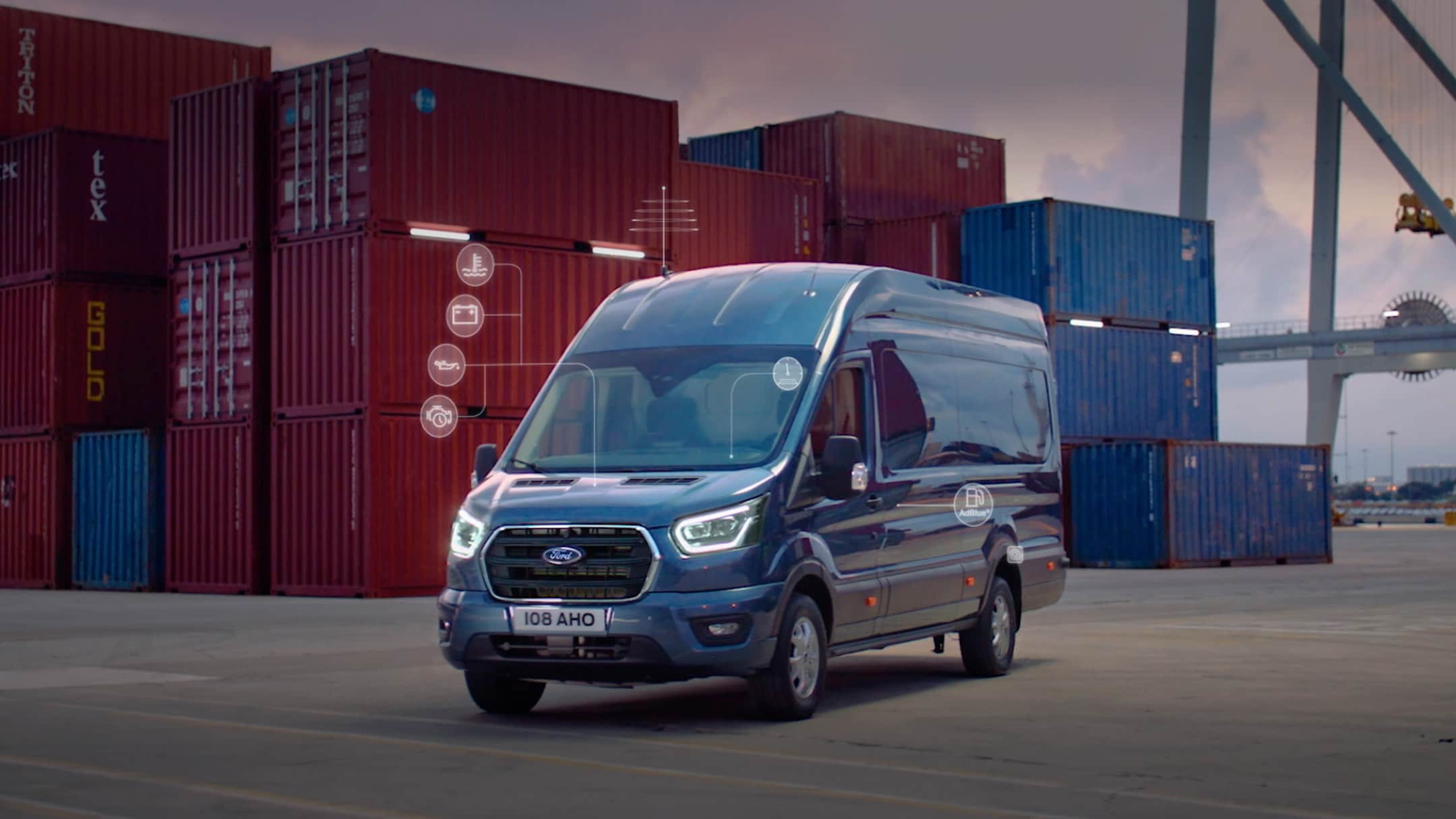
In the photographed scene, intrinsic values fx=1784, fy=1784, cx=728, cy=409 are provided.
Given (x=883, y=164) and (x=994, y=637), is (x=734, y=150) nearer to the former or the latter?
(x=883, y=164)

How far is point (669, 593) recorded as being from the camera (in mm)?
9375

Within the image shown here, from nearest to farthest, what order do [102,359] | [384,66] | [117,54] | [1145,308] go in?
1. [384,66]
2. [102,359]
3. [117,54]
4. [1145,308]

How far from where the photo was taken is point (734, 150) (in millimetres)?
38938

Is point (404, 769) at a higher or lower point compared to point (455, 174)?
lower

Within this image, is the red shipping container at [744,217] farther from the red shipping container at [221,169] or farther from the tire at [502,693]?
the tire at [502,693]

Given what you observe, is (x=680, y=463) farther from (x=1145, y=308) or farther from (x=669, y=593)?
(x=1145, y=308)

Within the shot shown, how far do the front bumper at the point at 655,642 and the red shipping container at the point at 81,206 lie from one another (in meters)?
21.2

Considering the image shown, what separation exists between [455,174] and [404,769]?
1742 cm

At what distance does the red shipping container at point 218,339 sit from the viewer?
1003 inches

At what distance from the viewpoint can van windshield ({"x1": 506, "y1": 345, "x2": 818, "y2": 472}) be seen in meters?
10.1

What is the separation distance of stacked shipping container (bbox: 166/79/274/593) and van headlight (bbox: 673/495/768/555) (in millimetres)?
17128

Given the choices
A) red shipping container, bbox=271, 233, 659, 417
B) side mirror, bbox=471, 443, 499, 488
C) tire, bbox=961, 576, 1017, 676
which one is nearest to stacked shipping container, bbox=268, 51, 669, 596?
red shipping container, bbox=271, 233, 659, 417

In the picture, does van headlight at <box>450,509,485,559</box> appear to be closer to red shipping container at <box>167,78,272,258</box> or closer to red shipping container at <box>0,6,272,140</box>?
red shipping container at <box>167,78,272,258</box>

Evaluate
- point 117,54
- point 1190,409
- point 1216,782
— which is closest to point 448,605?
point 1216,782
